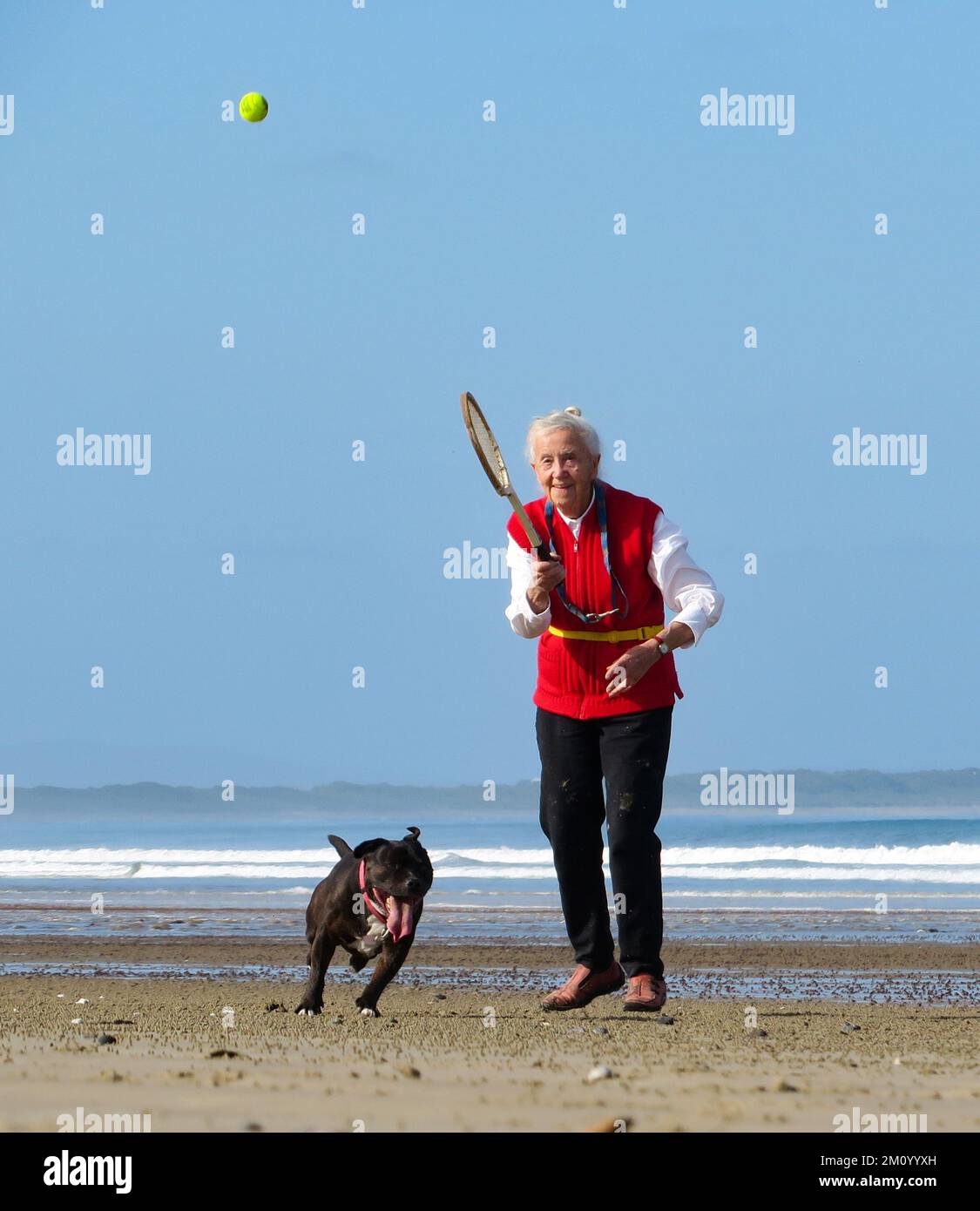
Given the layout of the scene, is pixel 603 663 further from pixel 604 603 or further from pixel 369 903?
pixel 369 903

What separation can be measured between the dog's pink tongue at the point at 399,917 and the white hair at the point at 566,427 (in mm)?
1898

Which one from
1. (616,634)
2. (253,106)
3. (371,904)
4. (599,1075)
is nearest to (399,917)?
(371,904)

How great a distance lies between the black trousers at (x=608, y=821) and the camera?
553 centimetres

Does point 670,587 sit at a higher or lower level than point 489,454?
lower

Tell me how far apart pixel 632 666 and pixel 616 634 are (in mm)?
332

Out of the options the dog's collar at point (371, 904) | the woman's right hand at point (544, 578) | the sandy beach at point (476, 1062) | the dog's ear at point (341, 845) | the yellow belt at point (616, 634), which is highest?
the woman's right hand at point (544, 578)

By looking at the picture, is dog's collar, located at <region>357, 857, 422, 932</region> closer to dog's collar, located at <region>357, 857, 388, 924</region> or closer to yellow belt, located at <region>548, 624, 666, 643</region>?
dog's collar, located at <region>357, 857, 388, 924</region>

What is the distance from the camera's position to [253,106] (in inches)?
443

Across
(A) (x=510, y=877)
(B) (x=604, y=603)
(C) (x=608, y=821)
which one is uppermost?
(B) (x=604, y=603)

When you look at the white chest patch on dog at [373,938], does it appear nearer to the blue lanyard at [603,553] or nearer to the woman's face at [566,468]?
the blue lanyard at [603,553]

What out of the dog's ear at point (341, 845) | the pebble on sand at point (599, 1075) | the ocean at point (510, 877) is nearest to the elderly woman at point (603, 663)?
the dog's ear at point (341, 845)

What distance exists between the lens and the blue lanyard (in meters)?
5.58

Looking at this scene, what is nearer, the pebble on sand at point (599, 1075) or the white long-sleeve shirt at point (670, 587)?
the pebble on sand at point (599, 1075)
